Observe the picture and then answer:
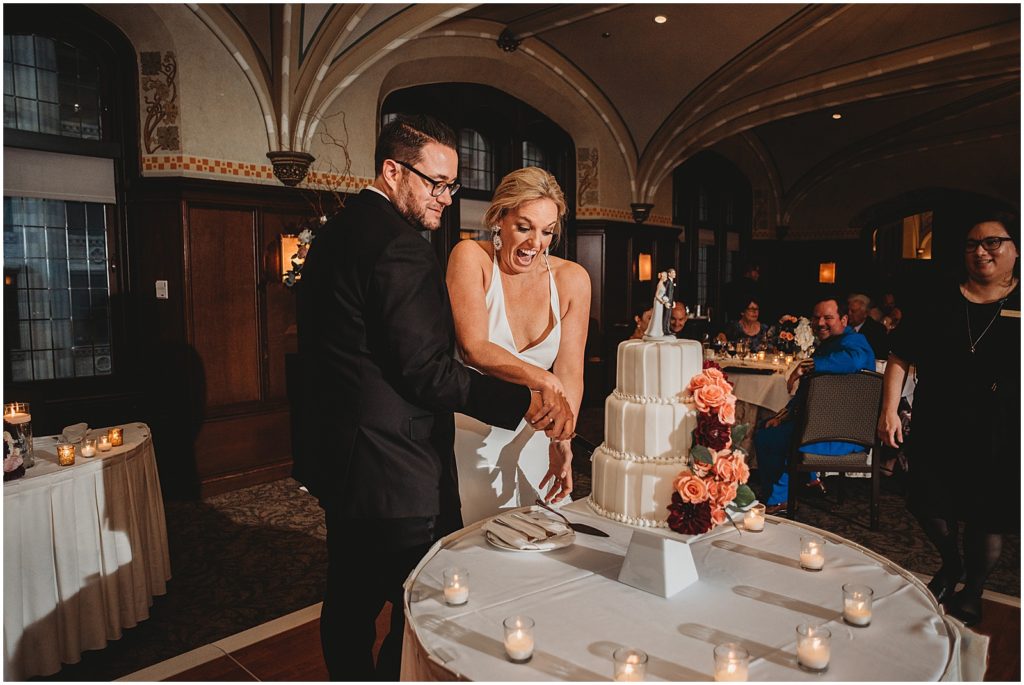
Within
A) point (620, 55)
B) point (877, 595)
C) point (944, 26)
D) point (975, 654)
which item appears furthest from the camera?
point (620, 55)

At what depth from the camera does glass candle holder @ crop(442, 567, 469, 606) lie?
5.02 feet

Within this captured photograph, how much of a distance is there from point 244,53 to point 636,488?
574cm

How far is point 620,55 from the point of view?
859 cm

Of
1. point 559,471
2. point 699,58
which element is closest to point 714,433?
point 559,471

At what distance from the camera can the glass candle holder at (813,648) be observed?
50.0 inches

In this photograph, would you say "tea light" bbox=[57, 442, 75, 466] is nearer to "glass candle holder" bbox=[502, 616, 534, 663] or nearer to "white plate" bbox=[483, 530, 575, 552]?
"white plate" bbox=[483, 530, 575, 552]

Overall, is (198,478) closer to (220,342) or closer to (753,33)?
(220,342)

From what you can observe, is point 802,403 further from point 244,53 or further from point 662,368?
point 244,53

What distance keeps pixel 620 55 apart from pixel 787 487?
19.6 feet

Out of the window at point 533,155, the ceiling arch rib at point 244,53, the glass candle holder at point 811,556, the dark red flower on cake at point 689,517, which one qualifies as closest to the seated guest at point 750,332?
the window at point 533,155

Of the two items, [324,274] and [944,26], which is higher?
[944,26]

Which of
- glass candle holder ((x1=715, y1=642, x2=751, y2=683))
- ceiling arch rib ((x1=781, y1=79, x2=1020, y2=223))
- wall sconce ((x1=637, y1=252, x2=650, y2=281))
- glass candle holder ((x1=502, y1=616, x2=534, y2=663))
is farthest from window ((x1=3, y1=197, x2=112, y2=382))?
ceiling arch rib ((x1=781, y1=79, x2=1020, y2=223))

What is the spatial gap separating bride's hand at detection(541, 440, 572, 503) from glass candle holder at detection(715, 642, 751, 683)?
1050 millimetres

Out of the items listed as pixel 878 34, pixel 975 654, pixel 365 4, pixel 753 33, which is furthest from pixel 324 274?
pixel 878 34
